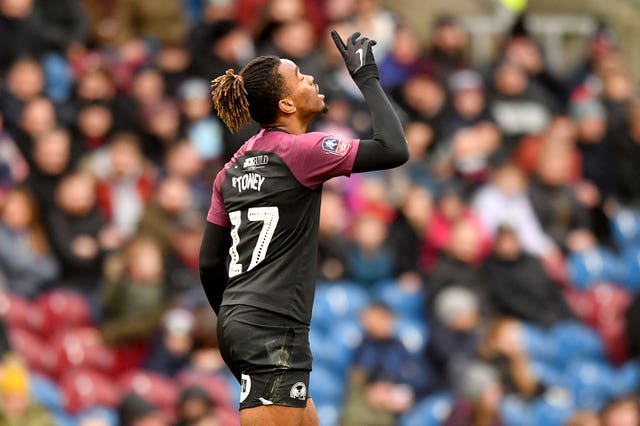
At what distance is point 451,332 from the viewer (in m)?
11.1

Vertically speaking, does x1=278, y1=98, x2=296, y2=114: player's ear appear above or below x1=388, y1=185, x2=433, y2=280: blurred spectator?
above

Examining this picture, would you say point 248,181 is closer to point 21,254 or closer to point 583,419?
point 21,254

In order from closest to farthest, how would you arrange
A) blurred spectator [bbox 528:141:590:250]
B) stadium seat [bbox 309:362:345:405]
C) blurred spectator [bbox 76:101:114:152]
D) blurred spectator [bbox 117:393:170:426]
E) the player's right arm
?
1. the player's right arm
2. blurred spectator [bbox 117:393:170:426]
3. stadium seat [bbox 309:362:345:405]
4. blurred spectator [bbox 76:101:114:152]
5. blurred spectator [bbox 528:141:590:250]

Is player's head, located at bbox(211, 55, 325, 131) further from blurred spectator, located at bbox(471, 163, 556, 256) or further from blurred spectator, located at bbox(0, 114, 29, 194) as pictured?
blurred spectator, located at bbox(471, 163, 556, 256)

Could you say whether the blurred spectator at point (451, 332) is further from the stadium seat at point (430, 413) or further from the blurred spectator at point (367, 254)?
the blurred spectator at point (367, 254)

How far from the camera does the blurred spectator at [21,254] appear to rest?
409 inches

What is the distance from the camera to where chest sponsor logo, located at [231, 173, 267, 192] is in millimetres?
5961

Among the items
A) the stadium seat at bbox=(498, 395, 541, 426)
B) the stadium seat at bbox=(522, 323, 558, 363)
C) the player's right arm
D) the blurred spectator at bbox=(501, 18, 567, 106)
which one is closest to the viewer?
the player's right arm

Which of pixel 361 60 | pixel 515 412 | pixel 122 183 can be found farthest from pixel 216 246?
pixel 122 183

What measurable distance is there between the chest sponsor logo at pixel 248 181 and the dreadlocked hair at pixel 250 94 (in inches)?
→ 8.1

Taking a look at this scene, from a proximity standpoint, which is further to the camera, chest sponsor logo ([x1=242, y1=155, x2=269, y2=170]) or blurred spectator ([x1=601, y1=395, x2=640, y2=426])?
blurred spectator ([x1=601, y1=395, x2=640, y2=426])

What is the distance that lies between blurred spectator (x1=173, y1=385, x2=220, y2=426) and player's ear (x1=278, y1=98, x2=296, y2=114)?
3883mm

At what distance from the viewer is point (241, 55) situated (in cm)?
1245

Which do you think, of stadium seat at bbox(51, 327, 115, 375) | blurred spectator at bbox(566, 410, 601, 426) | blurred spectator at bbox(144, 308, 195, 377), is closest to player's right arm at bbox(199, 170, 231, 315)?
blurred spectator at bbox(144, 308, 195, 377)
